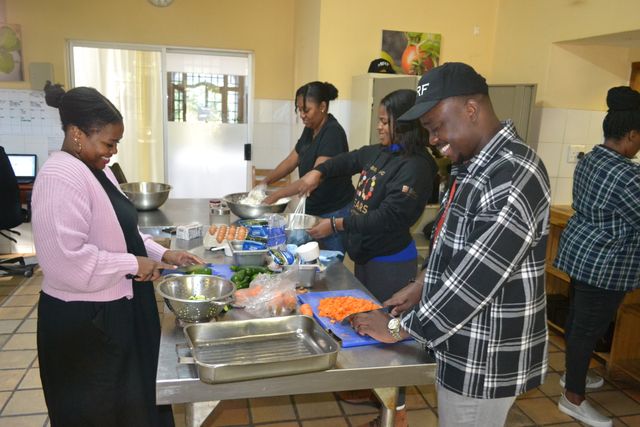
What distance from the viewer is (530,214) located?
1.11 meters

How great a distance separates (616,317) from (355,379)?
2253 mm

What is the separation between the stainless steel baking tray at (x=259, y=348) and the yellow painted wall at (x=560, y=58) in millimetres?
2872

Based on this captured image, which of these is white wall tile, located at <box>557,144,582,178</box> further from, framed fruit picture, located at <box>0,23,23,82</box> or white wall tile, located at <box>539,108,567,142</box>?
framed fruit picture, located at <box>0,23,23,82</box>

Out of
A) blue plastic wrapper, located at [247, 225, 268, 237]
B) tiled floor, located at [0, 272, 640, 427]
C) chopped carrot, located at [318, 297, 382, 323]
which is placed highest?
blue plastic wrapper, located at [247, 225, 268, 237]

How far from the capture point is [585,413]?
2482 millimetres

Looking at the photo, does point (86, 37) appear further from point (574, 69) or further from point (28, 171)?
point (574, 69)

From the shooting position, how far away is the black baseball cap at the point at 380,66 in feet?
11.8

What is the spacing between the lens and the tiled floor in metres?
2.39

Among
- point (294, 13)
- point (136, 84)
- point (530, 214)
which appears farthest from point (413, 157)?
point (136, 84)

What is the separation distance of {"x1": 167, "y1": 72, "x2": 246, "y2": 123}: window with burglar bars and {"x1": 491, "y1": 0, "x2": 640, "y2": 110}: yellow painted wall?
2761 mm

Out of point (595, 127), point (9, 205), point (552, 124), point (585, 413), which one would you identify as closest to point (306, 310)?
point (585, 413)

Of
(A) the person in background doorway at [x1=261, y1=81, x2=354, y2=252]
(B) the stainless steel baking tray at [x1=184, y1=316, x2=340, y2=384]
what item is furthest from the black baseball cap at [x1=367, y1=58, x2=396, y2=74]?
(B) the stainless steel baking tray at [x1=184, y1=316, x2=340, y2=384]

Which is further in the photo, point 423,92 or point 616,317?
point 616,317

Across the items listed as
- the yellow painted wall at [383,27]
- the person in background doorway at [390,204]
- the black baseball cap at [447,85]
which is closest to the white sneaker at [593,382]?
the person in background doorway at [390,204]
